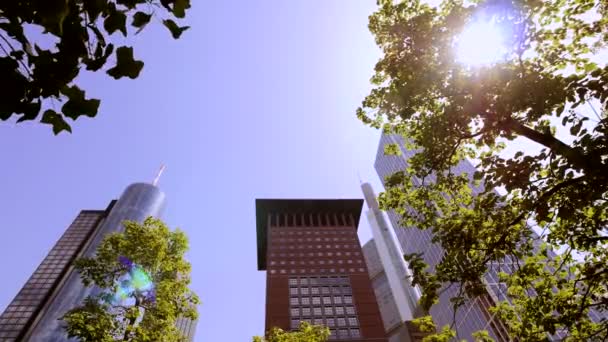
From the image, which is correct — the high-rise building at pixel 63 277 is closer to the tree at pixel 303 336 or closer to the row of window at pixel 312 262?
the row of window at pixel 312 262

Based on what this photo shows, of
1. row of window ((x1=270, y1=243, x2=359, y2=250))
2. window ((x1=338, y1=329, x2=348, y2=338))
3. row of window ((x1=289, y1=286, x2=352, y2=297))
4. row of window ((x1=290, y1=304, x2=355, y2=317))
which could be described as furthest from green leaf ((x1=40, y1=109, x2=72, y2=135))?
row of window ((x1=270, y1=243, x2=359, y2=250))

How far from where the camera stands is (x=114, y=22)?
91.4 inches

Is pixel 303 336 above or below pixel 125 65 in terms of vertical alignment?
above

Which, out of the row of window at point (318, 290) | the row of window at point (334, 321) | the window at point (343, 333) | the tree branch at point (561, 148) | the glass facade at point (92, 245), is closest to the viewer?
the tree branch at point (561, 148)

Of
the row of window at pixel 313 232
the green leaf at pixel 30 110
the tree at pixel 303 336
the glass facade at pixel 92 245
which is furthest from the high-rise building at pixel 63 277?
the green leaf at pixel 30 110

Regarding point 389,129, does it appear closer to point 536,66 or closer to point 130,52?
point 536,66

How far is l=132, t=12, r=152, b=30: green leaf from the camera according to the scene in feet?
7.88

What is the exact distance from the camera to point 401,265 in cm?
15700

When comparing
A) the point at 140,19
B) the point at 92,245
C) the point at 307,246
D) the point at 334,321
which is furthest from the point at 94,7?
the point at 92,245

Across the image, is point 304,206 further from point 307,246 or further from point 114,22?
point 114,22

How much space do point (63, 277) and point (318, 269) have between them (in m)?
104

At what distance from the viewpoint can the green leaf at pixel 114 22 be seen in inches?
90.6

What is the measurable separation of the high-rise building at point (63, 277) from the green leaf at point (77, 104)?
10427 centimetres

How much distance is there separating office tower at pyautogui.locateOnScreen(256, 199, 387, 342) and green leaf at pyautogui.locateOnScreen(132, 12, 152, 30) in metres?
60.3
